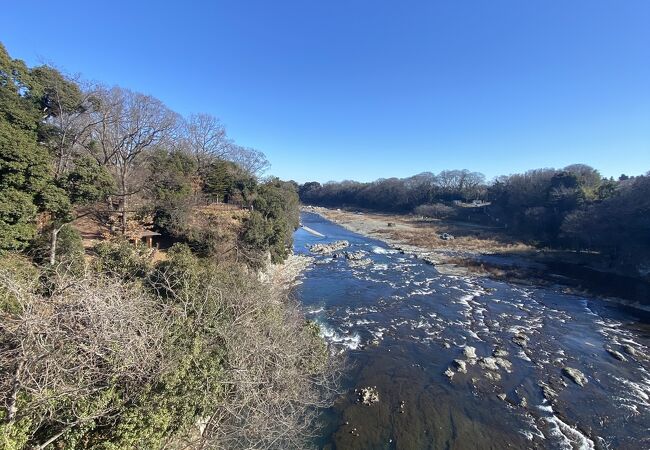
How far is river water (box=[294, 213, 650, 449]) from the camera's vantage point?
31.5 ft

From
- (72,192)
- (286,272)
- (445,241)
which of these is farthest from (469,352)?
(445,241)

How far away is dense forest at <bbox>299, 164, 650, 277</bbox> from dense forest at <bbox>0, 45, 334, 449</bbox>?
32.4m

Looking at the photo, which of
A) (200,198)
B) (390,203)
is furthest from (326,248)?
(390,203)

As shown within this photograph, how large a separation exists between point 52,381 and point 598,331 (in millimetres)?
22697

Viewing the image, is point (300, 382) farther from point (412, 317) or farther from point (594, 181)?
point (594, 181)

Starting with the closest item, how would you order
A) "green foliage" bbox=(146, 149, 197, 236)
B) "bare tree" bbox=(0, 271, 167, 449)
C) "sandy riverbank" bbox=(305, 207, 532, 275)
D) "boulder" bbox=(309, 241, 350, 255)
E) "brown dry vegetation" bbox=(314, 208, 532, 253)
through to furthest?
"bare tree" bbox=(0, 271, 167, 449) → "green foliage" bbox=(146, 149, 197, 236) → "sandy riverbank" bbox=(305, 207, 532, 275) → "boulder" bbox=(309, 241, 350, 255) → "brown dry vegetation" bbox=(314, 208, 532, 253)

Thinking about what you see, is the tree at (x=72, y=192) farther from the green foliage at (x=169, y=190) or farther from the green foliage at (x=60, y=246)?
the green foliage at (x=169, y=190)

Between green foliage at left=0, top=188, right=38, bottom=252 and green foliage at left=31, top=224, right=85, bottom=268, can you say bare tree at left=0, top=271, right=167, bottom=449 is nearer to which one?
green foliage at left=0, top=188, right=38, bottom=252

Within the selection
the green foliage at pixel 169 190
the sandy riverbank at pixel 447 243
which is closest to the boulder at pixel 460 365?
the sandy riverbank at pixel 447 243

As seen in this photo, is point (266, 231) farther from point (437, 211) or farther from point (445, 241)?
point (437, 211)

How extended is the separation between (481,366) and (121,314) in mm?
13306

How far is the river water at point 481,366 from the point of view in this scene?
31.5 feet

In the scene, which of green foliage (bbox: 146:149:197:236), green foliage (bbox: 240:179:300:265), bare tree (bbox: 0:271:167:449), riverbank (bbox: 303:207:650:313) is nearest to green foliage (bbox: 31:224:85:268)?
green foliage (bbox: 146:149:197:236)

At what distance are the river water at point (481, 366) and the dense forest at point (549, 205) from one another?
12174mm
